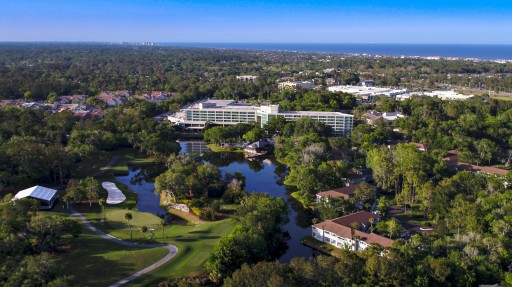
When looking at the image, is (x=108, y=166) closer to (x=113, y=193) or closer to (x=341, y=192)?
(x=113, y=193)

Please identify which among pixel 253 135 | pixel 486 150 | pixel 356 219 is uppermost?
pixel 486 150

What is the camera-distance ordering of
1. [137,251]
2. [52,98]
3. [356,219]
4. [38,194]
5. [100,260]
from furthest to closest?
[52,98] < [38,194] < [356,219] < [137,251] < [100,260]

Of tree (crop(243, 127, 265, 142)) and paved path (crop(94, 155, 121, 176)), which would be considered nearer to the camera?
paved path (crop(94, 155, 121, 176))

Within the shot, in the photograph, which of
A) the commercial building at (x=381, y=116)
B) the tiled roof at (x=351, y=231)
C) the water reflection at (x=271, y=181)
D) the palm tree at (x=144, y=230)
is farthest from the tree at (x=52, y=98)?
the tiled roof at (x=351, y=231)

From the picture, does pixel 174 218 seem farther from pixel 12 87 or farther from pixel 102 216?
pixel 12 87

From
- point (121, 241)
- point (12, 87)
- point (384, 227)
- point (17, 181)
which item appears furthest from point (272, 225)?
point (12, 87)

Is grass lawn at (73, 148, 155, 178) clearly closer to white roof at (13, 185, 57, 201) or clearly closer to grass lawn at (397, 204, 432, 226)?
white roof at (13, 185, 57, 201)

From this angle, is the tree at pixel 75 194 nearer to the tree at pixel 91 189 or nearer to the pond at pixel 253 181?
the tree at pixel 91 189

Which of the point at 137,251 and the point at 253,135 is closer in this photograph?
the point at 137,251

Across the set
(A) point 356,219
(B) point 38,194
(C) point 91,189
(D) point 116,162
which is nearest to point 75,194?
(C) point 91,189

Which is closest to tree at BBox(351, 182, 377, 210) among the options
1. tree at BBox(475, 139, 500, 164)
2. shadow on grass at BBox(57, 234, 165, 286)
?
shadow on grass at BBox(57, 234, 165, 286)
